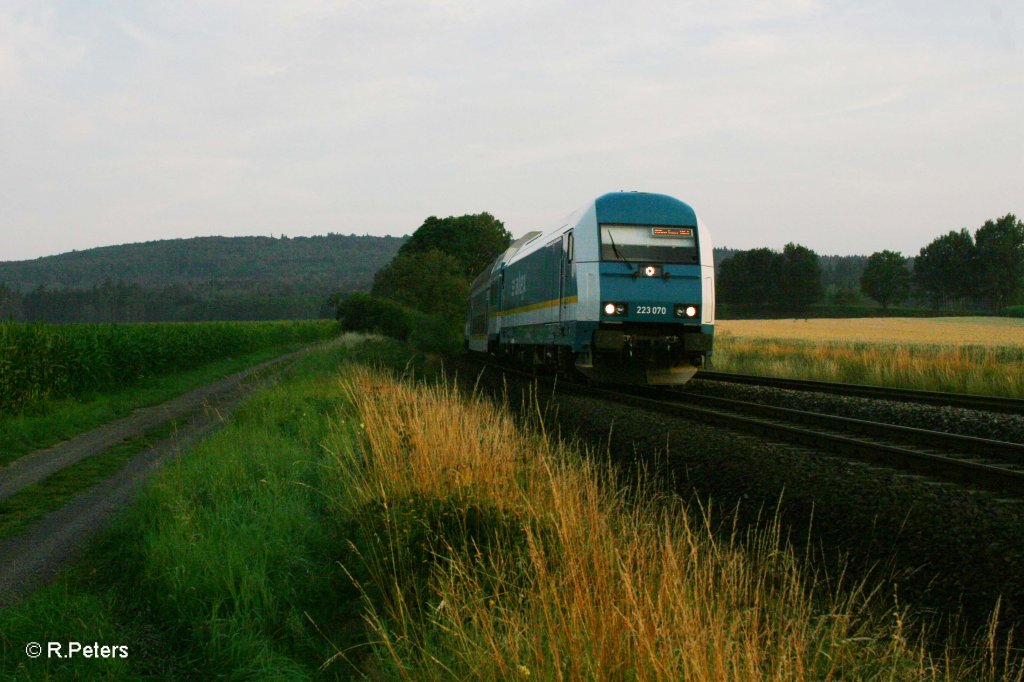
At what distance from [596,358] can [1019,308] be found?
7859 cm

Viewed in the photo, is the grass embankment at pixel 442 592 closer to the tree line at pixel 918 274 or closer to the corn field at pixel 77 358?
the corn field at pixel 77 358

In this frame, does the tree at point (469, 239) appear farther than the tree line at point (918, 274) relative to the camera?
No

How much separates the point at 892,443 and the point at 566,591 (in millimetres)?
7381

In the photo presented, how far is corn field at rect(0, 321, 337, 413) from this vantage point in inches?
725

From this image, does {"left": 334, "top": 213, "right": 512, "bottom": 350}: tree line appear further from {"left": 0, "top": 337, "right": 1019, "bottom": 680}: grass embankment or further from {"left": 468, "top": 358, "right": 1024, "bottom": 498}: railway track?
{"left": 0, "top": 337, "right": 1019, "bottom": 680}: grass embankment

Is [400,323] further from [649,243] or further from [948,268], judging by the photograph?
[948,268]

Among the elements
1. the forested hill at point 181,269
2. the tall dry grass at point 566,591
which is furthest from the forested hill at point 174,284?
the tall dry grass at point 566,591

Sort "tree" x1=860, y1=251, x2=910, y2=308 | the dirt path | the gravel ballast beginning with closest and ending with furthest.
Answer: the gravel ballast → the dirt path → "tree" x1=860, y1=251, x2=910, y2=308

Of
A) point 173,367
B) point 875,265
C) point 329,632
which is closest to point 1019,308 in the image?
point 875,265

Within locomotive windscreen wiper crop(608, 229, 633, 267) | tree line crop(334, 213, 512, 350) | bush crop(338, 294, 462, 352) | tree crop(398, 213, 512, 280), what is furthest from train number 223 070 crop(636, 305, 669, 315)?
tree crop(398, 213, 512, 280)

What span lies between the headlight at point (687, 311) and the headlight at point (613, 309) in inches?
42.3

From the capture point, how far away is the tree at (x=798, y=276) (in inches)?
3423

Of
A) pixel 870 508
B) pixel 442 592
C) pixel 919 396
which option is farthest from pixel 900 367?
pixel 442 592

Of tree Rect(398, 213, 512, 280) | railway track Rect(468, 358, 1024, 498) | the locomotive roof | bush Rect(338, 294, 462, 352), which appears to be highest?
tree Rect(398, 213, 512, 280)
